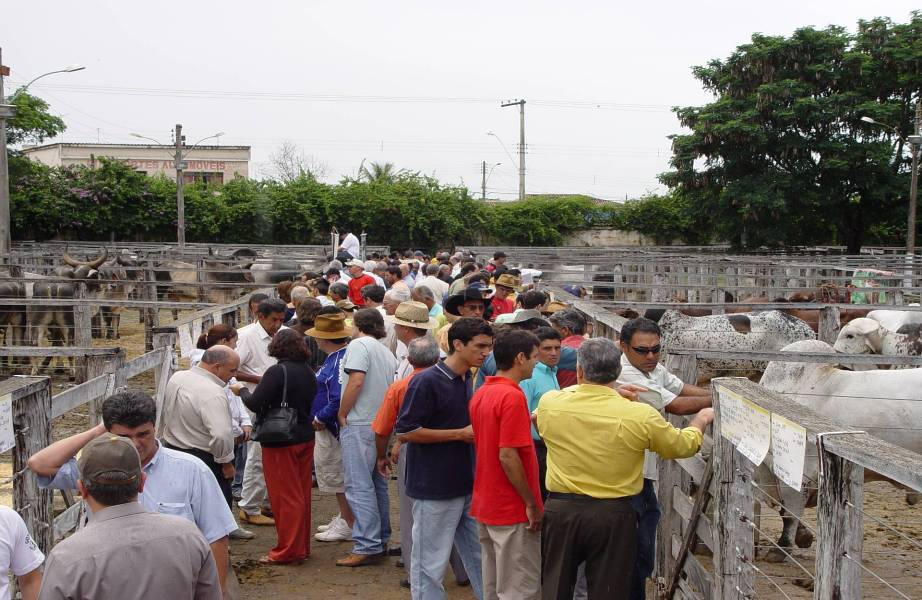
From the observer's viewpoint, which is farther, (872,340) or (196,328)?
(872,340)

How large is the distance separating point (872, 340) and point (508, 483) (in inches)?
301

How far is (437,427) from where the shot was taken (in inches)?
209

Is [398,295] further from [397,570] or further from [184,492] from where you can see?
[184,492]

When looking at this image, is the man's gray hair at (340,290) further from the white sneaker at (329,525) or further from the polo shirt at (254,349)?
the white sneaker at (329,525)

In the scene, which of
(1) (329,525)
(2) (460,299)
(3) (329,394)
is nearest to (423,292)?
(2) (460,299)

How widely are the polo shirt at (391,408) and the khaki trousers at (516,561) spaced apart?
1.20m

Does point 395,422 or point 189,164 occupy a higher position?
point 189,164

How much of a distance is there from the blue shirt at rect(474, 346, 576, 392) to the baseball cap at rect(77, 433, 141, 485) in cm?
291

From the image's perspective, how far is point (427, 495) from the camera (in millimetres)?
5258

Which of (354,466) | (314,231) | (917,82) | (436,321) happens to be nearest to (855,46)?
(917,82)

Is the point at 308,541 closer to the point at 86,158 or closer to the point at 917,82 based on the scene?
the point at 917,82

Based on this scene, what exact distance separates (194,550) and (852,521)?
2102 mm

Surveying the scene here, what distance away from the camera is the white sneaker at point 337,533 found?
7219 millimetres

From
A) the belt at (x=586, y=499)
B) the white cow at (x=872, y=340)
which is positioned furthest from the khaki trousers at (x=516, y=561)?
the white cow at (x=872, y=340)
